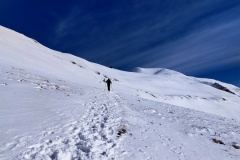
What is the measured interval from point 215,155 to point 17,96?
12.0 metres

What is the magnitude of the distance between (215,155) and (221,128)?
6.56 meters

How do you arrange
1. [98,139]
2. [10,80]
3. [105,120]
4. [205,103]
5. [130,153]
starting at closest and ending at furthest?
1. [130,153]
2. [98,139]
3. [105,120]
4. [10,80]
5. [205,103]

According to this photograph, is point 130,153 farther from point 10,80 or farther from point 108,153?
point 10,80

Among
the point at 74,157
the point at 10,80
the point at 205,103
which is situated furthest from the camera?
the point at 205,103

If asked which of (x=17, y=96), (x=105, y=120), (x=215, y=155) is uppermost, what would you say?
(x=17, y=96)

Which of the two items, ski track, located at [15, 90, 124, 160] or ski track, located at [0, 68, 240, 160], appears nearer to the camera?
ski track, located at [15, 90, 124, 160]

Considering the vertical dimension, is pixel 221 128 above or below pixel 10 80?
below

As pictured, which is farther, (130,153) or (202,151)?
(202,151)

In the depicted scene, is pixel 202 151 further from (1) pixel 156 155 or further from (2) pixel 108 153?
(2) pixel 108 153

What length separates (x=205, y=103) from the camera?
67750 millimetres

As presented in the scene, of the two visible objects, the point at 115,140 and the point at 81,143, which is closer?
the point at 81,143

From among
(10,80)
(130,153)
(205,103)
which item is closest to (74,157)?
(130,153)

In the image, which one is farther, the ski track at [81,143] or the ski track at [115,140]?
the ski track at [115,140]

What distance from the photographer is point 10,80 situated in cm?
2309
